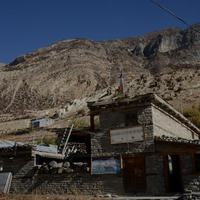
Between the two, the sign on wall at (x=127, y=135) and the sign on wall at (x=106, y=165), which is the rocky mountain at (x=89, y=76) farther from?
the sign on wall at (x=106, y=165)

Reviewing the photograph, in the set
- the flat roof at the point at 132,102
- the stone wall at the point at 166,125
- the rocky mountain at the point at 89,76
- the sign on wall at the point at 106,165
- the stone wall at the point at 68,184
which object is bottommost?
the stone wall at the point at 68,184

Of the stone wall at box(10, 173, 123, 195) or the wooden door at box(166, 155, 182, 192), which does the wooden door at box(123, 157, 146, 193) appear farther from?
the wooden door at box(166, 155, 182, 192)

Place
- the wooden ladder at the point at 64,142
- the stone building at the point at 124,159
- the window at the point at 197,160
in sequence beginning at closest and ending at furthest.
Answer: the window at the point at 197,160
the stone building at the point at 124,159
the wooden ladder at the point at 64,142

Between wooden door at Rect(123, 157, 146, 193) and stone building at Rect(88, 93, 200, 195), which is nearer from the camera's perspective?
stone building at Rect(88, 93, 200, 195)

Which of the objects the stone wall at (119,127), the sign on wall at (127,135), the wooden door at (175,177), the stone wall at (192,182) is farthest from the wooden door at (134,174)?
the stone wall at (192,182)

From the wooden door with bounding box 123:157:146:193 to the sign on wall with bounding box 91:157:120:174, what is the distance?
49cm

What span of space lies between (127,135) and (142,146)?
1.17 meters

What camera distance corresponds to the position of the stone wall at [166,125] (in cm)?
2012

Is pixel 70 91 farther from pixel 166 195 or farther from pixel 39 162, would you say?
pixel 166 195

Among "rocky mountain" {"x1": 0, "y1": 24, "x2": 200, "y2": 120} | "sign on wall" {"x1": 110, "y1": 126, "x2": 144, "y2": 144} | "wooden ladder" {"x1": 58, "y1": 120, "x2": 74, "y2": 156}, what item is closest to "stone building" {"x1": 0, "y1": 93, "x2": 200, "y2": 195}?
"sign on wall" {"x1": 110, "y1": 126, "x2": 144, "y2": 144}

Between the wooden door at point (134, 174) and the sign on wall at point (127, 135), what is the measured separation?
1123 millimetres

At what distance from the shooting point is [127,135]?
65.4 ft

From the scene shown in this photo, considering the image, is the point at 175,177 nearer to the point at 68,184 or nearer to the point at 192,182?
the point at 192,182

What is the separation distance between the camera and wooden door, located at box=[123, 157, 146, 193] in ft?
63.1
